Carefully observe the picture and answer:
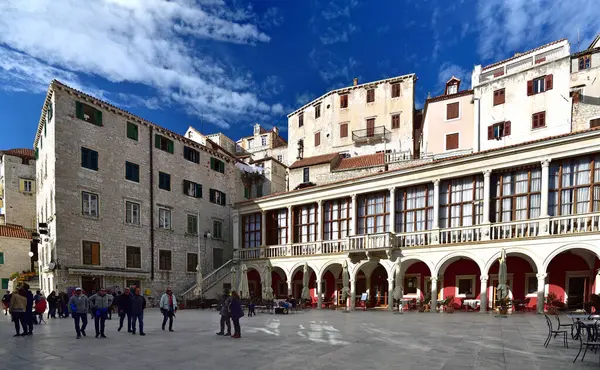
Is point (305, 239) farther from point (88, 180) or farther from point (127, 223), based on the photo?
point (88, 180)

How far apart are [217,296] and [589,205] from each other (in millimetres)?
25067

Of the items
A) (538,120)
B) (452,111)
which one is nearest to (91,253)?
(452,111)

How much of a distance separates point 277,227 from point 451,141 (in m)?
18.8

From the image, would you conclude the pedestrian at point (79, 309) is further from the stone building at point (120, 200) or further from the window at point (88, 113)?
the window at point (88, 113)

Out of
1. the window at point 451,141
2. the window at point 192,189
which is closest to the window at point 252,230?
the window at point 192,189

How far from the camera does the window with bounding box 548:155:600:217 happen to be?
18.0 m

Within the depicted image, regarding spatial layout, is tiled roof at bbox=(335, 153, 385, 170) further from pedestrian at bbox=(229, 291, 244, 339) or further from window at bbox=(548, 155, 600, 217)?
pedestrian at bbox=(229, 291, 244, 339)

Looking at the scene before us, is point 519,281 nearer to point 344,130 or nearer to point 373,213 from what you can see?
point 373,213

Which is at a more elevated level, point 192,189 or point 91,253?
point 192,189

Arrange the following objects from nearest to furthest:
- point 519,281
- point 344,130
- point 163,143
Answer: point 519,281, point 163,143, point 344,130

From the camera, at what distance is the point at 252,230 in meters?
31.9

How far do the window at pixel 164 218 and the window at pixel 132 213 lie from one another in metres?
1.88

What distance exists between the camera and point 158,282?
28781 mm

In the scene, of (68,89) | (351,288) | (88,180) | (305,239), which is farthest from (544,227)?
(68,89)
